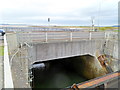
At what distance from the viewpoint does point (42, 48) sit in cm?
642

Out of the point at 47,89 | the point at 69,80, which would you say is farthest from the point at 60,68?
the point at 47,89

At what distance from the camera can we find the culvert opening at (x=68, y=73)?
27.9 ft

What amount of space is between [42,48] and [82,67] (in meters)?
5.06

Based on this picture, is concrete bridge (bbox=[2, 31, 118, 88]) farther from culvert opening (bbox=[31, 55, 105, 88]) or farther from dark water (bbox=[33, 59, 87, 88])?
dark water (bbox=[33, 59, 87, 88])

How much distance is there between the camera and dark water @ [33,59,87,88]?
336 inches

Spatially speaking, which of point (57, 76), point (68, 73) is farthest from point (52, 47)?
point (68, 73)

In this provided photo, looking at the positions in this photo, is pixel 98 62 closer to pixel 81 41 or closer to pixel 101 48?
pixel 101 48

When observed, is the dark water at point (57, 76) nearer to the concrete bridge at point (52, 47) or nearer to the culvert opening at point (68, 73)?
the culvert opening at point (68, 73)

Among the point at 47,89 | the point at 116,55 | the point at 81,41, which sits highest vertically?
the point at 81,41

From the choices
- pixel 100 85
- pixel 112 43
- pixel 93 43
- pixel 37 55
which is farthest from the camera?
pixel 112 43

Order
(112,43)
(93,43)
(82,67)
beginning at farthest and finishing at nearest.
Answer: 1. (82,67)
2. (112,43)
3. (93,43)

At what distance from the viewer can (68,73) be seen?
10320 mm

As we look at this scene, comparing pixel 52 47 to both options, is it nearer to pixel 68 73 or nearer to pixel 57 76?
pixel 57 76

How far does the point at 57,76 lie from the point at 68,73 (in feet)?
3.98
